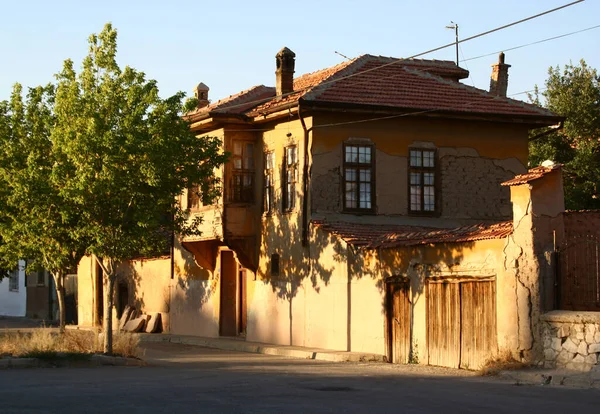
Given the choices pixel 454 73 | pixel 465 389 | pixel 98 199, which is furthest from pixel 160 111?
pixel 454 73

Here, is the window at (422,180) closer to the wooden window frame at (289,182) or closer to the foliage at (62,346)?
the wooden window frame at (289,182)

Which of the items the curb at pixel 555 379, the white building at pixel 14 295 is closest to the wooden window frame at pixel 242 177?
the curb at pixel 555 379

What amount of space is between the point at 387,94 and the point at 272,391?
1561 centimetres

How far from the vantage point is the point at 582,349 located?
18625 mm

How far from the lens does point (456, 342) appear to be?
22.0m

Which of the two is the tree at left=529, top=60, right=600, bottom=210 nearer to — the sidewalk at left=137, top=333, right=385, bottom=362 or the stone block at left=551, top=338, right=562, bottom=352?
the sidewalk at left=137, top=333, right=385, bottom=362

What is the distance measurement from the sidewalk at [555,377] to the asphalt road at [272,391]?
42 centimetres

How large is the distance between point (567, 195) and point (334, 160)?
1238cm

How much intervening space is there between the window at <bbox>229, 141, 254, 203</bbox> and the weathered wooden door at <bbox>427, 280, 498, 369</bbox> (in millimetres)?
9512

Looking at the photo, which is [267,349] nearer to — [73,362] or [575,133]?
[73,362]

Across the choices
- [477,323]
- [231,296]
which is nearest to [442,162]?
[231,296]

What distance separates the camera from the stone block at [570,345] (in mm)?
18766

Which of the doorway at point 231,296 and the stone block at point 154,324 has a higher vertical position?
the doorway at point 231,296

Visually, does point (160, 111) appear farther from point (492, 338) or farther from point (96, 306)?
point (96, 306)
